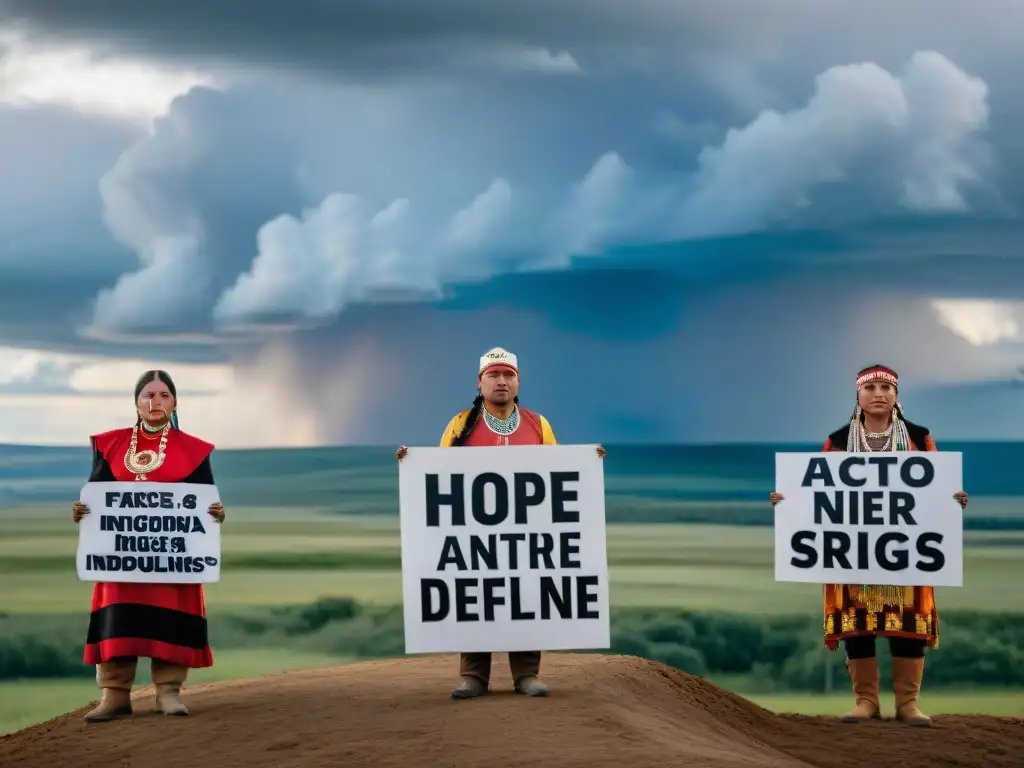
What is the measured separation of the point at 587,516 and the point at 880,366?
236 centimetres

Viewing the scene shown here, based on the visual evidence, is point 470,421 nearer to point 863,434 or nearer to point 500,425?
point 500,425

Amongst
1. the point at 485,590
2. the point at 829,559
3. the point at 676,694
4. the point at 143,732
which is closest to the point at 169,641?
the point at 143,732

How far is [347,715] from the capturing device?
8117 millimetres

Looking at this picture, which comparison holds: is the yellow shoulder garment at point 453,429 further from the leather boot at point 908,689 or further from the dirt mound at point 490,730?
the leather boot at point 908,689

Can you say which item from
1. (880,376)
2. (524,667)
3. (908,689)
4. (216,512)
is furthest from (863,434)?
(216,512)

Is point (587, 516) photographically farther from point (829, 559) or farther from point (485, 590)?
point (829, 559)

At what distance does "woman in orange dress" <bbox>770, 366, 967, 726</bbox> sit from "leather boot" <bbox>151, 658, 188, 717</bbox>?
13.2ft

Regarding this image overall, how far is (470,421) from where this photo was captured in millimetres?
8609

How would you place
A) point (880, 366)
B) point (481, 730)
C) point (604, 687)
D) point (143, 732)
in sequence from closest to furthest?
point (481, 730)
point (143, 732)
point (604, 687)
point (880, 366)

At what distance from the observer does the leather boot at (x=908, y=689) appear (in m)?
9.50

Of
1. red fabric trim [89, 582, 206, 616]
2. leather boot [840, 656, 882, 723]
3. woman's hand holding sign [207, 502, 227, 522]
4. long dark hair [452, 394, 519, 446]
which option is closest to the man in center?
long dark hair [452, 394, 519, 446]

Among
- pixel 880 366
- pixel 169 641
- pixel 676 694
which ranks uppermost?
pixel 880 366

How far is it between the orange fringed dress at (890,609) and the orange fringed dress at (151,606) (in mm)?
4213

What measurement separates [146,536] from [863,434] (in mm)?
4758
